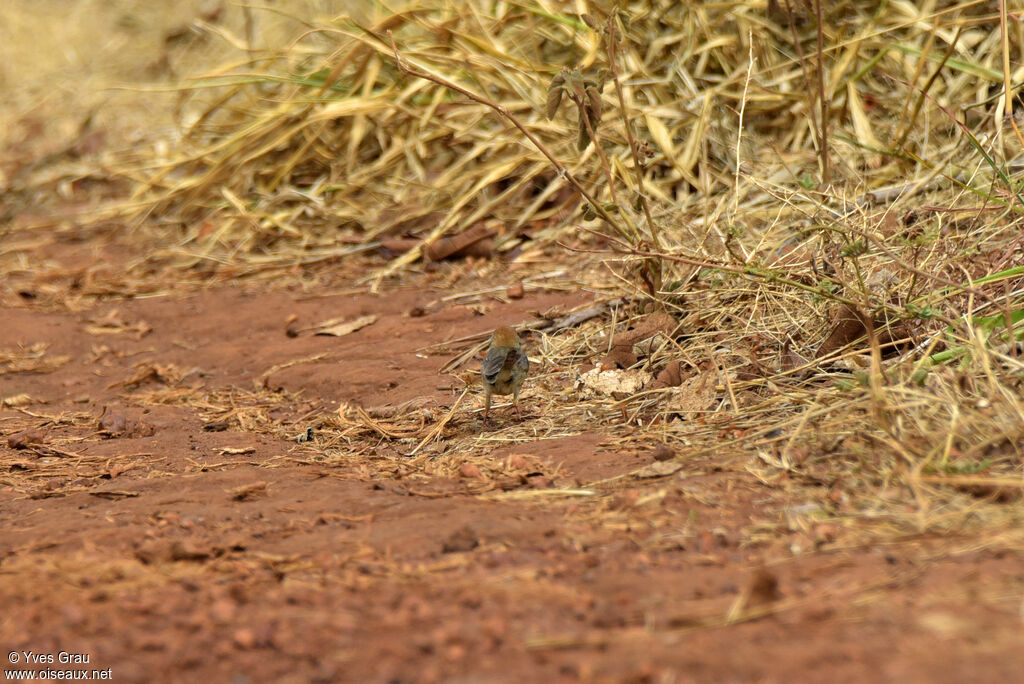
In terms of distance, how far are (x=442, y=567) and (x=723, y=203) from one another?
10.2 feet

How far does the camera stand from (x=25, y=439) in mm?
3617

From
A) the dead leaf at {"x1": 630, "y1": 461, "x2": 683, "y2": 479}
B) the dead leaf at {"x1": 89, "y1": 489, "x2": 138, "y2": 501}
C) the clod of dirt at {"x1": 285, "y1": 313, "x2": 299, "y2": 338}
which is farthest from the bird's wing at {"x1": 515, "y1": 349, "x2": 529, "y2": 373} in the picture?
the clod of dirt at {"x1": 285, "y1": 313, "x2": 299, "y2": 338}

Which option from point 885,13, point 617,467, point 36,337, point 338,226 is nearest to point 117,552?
point 617,467

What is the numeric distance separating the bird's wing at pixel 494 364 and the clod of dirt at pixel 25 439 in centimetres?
175

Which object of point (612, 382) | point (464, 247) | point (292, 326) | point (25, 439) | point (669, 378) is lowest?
point (292, 326)

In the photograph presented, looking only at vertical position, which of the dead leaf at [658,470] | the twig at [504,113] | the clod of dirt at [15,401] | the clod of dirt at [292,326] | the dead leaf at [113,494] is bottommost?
the clod of dirt at [15,401]

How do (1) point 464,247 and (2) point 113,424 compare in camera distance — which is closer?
(2) point 113,424

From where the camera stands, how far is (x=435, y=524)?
2594mm

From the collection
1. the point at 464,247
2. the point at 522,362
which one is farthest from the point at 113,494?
the point at 464,247

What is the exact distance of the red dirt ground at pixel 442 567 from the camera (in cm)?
187

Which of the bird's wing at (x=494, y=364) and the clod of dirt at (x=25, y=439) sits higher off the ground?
the bird's wing at (x=494, y=364)

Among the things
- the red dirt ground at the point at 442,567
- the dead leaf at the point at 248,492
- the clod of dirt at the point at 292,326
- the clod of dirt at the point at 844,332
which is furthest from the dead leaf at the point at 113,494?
the clod of dirt at the point at 844,332

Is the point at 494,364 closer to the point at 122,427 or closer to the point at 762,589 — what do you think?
the point at 122,427

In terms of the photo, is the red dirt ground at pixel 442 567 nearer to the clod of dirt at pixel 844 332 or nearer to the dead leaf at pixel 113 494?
the dead leaf at pixel 113 494
